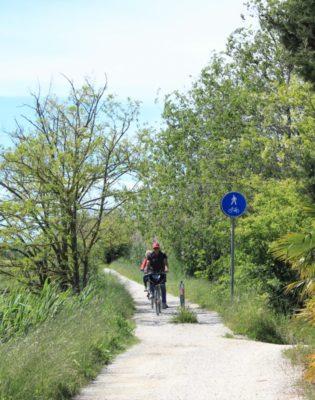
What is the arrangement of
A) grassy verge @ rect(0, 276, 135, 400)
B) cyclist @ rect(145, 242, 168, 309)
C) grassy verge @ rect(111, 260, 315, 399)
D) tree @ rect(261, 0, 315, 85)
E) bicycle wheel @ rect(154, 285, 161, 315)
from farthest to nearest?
cyclist @ rect(145, 242, 168, 309) → bicycle wheel @ rect(154, 285, 161, 315) → tree @ rect(261, 0, 315, 85) → grassy verge @ rect(111, 260, 315, 399) → grassy verge @ rect(0, 276, 135, 400)

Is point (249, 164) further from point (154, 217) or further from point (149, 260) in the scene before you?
point (154, 217)

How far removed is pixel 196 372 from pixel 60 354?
191cm

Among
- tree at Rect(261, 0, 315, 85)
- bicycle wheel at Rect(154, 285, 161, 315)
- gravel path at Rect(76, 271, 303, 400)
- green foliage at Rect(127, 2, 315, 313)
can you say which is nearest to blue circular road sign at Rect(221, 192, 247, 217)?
green foliage at Rect(127, 2, 315, 313)

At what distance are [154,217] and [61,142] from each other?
1326 centimetres

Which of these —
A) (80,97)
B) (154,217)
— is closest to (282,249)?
(80,97)

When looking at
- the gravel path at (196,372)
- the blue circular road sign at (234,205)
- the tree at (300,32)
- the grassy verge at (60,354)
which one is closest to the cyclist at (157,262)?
the blue circular road sign at (234,205)

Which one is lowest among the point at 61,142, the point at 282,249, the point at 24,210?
the point at 282,249

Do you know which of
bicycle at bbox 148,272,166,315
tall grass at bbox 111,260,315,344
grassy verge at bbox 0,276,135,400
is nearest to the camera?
grassy verge at bbox 0,276,135,400

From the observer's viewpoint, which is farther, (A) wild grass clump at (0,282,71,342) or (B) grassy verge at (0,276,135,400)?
(A) wild grass clump at (0,282,71,342)

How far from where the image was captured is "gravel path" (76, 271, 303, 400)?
26.7ft

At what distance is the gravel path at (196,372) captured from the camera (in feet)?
26.7

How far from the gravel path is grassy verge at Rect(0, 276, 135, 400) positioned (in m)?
0.25

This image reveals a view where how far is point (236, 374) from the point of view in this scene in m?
9.29

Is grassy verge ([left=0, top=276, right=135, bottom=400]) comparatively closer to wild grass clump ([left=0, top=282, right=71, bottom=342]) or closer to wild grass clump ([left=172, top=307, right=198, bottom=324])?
wild grass clump ([left=0, top=282, right=71, bottom=342])
